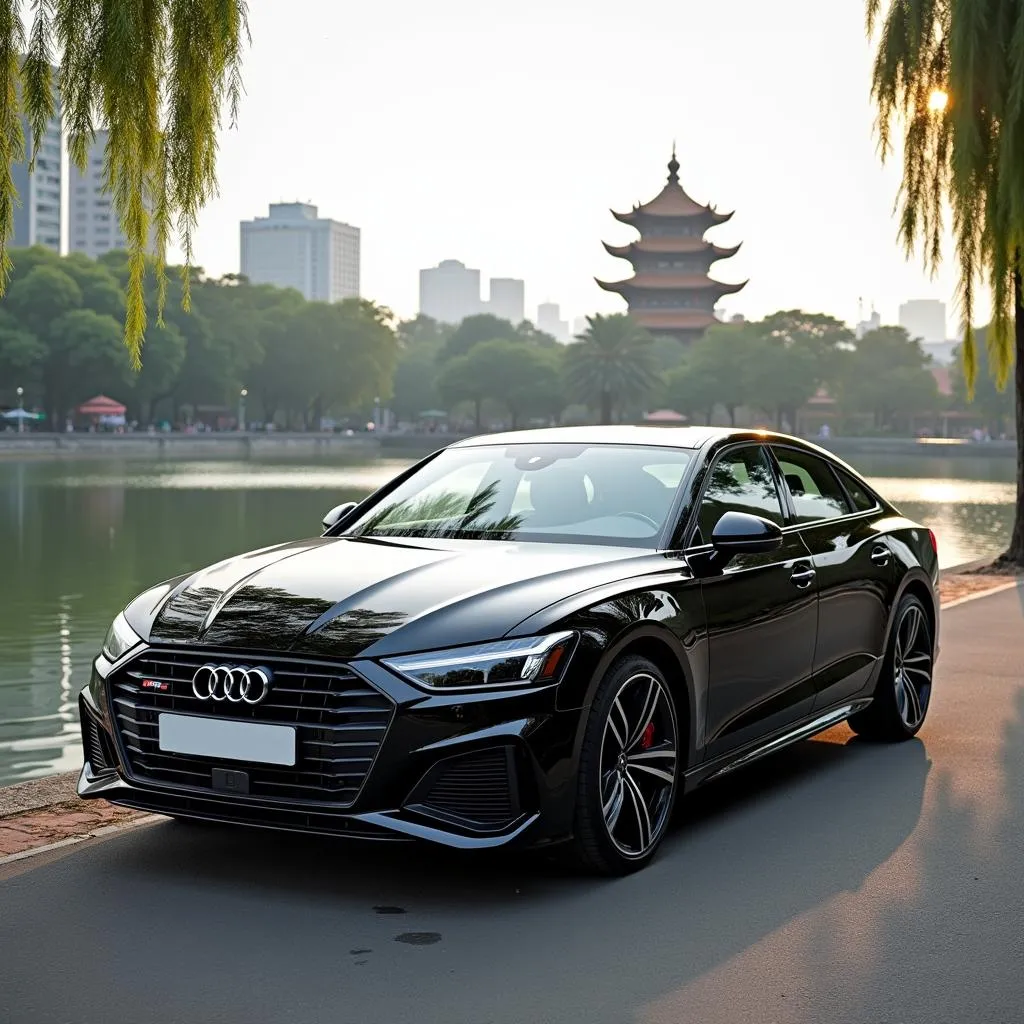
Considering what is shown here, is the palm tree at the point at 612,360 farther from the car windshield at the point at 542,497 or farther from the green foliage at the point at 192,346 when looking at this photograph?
the car windshield at the point at 542,497

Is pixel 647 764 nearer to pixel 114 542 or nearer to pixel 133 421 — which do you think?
pixel 114 542

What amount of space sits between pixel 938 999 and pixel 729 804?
2.15 m

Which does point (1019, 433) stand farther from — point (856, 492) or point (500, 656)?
point (500, 656)

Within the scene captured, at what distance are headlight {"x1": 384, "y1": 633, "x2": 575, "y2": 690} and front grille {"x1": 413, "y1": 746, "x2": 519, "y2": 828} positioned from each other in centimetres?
21

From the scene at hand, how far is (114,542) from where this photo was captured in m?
29.0

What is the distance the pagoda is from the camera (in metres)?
133

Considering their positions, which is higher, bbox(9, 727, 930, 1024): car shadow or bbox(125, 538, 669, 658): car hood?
bbox(125, 538, 669, 658): car hood

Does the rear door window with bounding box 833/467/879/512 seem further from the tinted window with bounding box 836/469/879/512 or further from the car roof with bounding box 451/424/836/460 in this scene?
the car roof with bounding box 451/424/836/460

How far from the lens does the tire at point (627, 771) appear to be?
188 inches

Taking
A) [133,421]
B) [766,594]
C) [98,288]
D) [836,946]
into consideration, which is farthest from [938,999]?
[133,421]

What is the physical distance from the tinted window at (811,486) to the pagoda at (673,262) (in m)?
128

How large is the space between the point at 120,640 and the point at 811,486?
3.15m

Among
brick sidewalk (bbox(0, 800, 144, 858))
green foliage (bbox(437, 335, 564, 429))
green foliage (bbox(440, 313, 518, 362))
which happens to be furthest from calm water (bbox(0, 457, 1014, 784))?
green foliage (bbox(440, 313, 518, 362))

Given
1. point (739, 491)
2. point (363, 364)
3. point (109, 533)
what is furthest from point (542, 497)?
point (363, 364)
